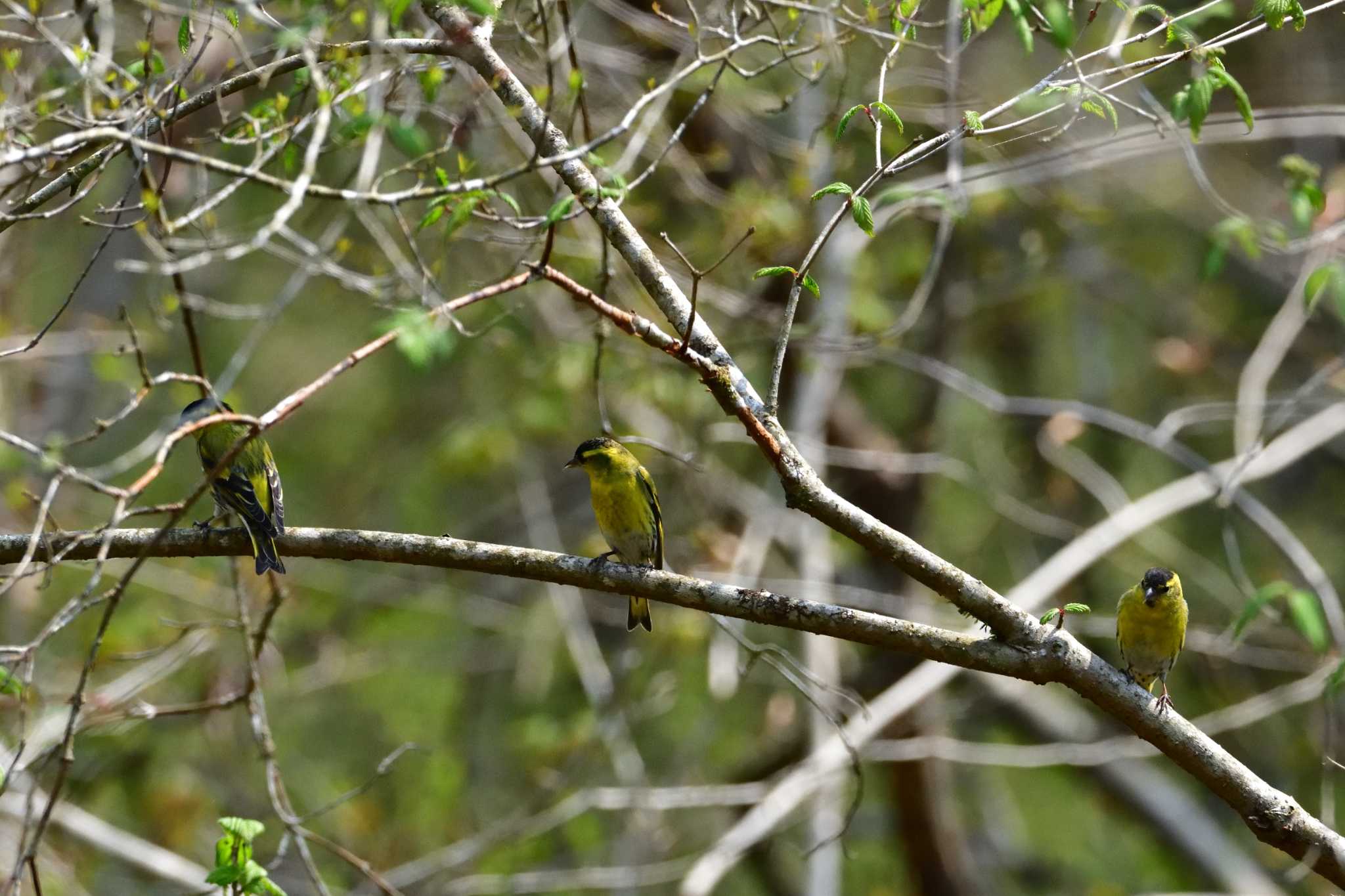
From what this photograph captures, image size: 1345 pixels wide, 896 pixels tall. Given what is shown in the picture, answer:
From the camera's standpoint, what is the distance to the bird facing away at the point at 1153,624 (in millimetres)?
5543

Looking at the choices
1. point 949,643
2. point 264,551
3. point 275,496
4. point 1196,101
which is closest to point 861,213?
point 1196,101

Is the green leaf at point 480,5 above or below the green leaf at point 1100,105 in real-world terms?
below

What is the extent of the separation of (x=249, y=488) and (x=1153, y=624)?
3.79m

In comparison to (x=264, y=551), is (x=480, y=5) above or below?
above

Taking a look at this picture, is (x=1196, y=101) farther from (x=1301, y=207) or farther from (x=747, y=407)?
(x=1301, y=207)

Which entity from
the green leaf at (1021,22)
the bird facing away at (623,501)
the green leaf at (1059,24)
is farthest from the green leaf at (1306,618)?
the bird facing away at (623,501)

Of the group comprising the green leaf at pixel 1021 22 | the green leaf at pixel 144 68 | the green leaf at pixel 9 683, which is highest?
the green leaf at pixel 144 68

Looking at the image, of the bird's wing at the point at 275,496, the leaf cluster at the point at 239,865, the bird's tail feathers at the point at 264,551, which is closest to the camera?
the leaf cluster at the point at 239,865

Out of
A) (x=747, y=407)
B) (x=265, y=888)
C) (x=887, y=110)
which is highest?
(x=887, y=110)

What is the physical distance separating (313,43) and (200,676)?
23.0 feet

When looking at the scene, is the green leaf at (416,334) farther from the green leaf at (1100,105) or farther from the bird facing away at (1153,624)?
the bird facing away at (1153,624)

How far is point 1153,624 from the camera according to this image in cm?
564

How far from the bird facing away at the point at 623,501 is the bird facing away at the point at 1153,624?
212 cm

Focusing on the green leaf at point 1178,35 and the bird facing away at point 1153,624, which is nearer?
the green leaf at point 1178,35
